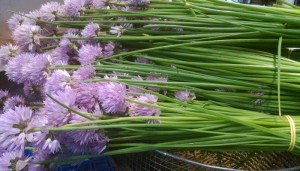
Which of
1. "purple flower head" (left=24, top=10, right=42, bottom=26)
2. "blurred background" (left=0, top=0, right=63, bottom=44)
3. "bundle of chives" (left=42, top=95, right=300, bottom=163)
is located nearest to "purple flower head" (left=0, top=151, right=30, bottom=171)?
"bundle of chives" (left=42, top=95, right=300, bottom=163)

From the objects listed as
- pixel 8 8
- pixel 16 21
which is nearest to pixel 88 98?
pixel 16 21

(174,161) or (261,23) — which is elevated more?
(261,23)

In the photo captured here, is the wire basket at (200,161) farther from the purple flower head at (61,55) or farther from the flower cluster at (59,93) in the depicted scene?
the purple flower head at (61,55)

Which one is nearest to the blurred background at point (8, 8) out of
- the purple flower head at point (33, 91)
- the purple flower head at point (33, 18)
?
the purple flower head at point (33, 18)

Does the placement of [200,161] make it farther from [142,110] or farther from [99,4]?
[99,4]

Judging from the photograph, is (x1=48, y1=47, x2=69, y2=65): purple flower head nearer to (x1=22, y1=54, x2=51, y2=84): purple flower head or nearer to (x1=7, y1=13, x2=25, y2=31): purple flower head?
(x1=22, y1=54, x2=51, y2=84): purple flower head

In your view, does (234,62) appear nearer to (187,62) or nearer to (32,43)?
(187,62)

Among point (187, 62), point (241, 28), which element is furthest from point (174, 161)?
point (241, 28)
